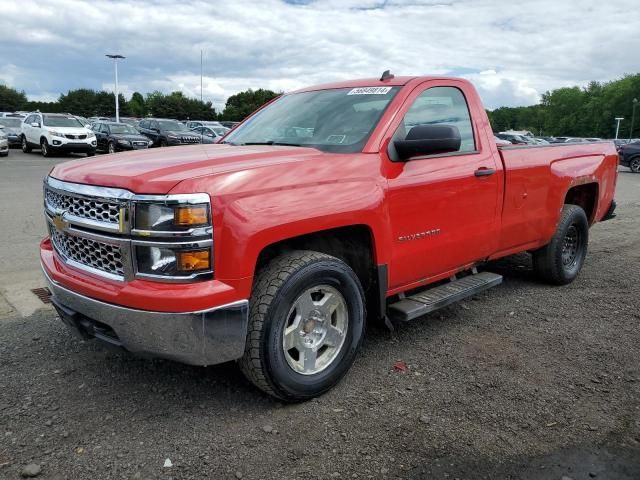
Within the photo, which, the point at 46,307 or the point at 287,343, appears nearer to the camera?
the point at 287,343

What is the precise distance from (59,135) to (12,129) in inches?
261

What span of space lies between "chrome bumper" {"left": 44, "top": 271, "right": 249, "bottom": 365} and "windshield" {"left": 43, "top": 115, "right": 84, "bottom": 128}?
21.9 metres

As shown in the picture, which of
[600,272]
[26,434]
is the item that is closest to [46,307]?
[26,434]

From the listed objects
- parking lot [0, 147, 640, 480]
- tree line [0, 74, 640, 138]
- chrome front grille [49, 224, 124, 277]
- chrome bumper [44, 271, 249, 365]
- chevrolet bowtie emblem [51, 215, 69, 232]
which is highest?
tree line [0, 74, 640, 138]

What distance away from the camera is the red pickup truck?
8.85 ft

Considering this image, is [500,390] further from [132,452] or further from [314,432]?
[132,452]

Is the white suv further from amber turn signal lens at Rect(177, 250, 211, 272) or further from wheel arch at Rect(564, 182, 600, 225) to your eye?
amber turn signal lens at Rect(177, 250, 211, 272)

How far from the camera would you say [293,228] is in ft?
9.73

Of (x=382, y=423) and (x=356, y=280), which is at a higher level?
(x=356, y=280)

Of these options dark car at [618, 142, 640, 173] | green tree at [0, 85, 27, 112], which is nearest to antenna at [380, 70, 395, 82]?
dark car at [618, 142, 640, 173]

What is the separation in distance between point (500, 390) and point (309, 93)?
2.62 metres

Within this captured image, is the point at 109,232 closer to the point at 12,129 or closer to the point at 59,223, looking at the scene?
the point at 59,223

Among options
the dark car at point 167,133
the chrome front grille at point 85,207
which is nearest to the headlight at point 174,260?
the chrome front grille at point 85,207

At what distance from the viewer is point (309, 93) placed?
4.48 metres
